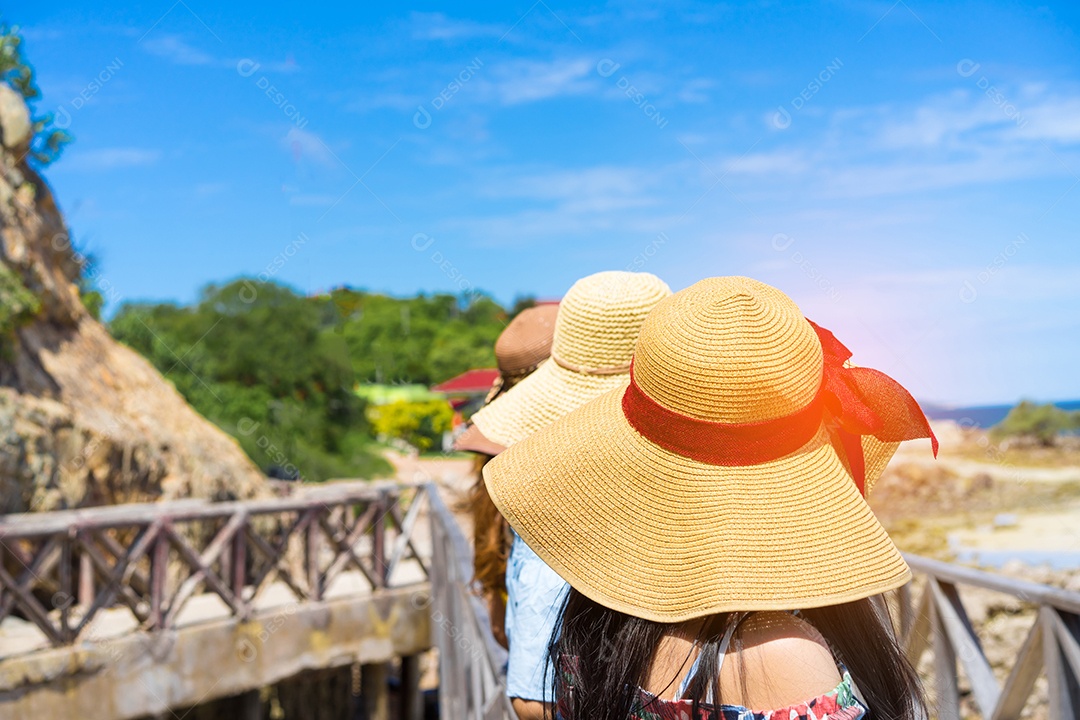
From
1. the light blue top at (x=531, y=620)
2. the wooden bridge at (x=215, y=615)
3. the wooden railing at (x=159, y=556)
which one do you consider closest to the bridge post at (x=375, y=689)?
the wooden bridge at (x=215, y=615)

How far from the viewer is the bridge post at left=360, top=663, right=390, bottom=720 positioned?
990 cm

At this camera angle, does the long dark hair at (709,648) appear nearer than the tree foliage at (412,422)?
Yes

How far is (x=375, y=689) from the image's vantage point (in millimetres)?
10000

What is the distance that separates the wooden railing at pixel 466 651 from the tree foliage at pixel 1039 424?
45.7 meters

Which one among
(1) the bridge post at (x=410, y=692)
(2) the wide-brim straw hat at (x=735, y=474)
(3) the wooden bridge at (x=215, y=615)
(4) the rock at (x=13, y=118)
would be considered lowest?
(1) the bridge post at (x=410, y=692)

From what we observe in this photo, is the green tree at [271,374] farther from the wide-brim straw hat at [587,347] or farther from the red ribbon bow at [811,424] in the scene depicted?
the red ribbon bow at [811,424]

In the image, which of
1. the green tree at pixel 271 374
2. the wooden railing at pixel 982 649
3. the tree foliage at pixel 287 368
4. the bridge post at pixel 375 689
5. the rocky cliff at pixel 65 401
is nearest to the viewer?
the wooden railing at pixel 982 649

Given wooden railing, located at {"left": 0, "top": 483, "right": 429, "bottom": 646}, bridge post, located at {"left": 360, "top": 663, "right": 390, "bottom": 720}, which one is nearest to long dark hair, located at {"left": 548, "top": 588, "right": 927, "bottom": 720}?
wooden railing, located at {"left": 0, "top": 483, "right": 429, "bottom": 646}

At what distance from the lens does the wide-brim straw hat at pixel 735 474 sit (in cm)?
112

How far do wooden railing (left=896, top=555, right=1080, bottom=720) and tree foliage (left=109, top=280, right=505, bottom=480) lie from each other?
66.5 feet

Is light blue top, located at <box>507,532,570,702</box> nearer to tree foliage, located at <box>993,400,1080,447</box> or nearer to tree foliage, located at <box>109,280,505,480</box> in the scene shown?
tree foliage, located at <box>109,280,505,480</box>

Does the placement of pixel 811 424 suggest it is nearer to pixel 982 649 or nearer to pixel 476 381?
pixel 982 649

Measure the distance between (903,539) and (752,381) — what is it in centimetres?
1913

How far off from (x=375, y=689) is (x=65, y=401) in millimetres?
4738
